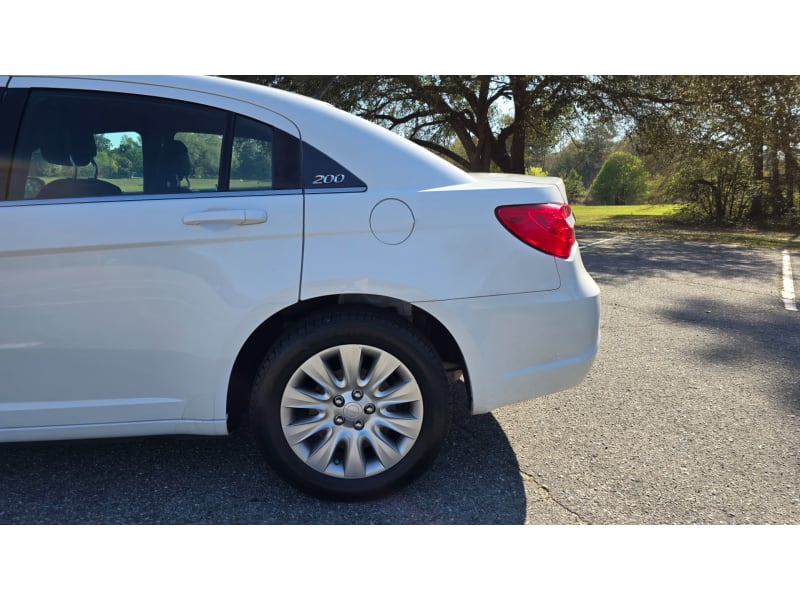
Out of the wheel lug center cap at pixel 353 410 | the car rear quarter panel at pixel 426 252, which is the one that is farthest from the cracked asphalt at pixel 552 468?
the car rear quarter panel at pixel 426 252

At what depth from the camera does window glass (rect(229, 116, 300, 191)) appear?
7.82ft

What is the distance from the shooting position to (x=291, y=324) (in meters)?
2.46

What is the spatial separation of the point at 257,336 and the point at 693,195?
19.8 meters

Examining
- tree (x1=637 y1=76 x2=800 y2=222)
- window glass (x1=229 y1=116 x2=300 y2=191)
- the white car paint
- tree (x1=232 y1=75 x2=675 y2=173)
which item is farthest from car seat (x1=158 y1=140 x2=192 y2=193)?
tree (x1=637 y1=76 x2=800 y2=222)

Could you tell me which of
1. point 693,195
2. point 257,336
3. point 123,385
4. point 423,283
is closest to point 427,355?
point 423,283

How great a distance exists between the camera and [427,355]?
7.88ft

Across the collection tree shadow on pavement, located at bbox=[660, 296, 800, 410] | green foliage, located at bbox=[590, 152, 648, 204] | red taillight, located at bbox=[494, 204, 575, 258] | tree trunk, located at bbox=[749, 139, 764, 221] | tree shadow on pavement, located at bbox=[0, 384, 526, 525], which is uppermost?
green foliage, located at bbox=[590, 152, 648, 204]

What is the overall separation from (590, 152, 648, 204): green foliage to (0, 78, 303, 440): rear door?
33.6m

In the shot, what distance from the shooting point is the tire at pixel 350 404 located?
236cm

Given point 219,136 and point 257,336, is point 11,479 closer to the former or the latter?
point 257,336

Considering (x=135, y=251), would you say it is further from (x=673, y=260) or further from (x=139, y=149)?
(x=673, y=260)

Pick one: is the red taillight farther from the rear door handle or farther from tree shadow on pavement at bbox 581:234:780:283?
tree shadow on pavement at bbox 581:234:780:283

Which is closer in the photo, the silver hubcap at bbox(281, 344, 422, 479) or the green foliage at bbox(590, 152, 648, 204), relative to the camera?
the silver hubcap at bbox(281, 344, 422, 479)

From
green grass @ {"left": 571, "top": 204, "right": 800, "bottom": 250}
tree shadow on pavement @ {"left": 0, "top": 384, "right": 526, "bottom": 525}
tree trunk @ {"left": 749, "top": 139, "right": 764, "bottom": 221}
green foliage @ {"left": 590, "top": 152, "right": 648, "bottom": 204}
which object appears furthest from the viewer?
green foliage @ {"left": 590, "top": 152, "right": 648, "bottom": 204}
